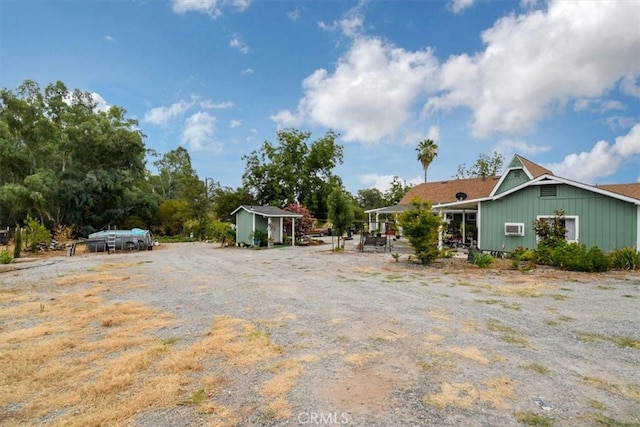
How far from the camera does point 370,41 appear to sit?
14.9 meters

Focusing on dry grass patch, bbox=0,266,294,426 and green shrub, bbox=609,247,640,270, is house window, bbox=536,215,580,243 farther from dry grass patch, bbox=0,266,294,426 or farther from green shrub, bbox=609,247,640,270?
dry grass patch, bbox=0,266,294,426

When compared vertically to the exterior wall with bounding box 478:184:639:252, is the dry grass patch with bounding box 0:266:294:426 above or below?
below

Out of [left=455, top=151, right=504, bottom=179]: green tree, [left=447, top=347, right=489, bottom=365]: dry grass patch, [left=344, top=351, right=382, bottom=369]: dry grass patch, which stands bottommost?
[left=344, top=351, right=382, bottom=369]: dry grass patch

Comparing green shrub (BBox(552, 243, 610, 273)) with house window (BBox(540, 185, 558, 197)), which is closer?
green shrub (BBox(552, 243, 610, 273))

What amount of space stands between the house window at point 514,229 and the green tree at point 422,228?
139 inches

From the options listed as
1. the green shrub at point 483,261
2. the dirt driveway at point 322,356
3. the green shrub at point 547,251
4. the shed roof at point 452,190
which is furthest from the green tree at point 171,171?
the green shrub at point 547,251

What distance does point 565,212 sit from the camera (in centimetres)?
1222

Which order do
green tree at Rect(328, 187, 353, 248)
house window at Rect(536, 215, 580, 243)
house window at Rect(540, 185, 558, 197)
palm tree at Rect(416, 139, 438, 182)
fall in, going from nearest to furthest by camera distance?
house window at Rect(536, 215, 580, 243), house window at Rect(540, 185, 558, 197), green tree at Rect(328, 187, 353, 248), palm tree at Rect(416, 139, 438, 182)

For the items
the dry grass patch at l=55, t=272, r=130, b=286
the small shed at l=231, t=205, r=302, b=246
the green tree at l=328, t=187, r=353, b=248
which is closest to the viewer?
the dry grass patch at l=55, t=272, r=130, b=286

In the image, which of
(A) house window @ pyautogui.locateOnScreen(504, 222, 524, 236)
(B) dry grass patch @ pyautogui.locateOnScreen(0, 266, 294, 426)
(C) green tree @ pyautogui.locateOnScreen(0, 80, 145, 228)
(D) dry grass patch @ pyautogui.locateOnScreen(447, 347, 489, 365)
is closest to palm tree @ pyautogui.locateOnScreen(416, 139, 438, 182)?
(A) house window @ pyautogui.locateOnScreen(504, 222, 524, 236)

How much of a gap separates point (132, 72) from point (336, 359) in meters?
16.5

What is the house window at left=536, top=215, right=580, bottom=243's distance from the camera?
12039mm

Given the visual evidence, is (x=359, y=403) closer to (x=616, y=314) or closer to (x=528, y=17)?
(x=616, y=314)

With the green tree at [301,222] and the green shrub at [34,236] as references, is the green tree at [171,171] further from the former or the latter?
the green shrub at [34,236]
